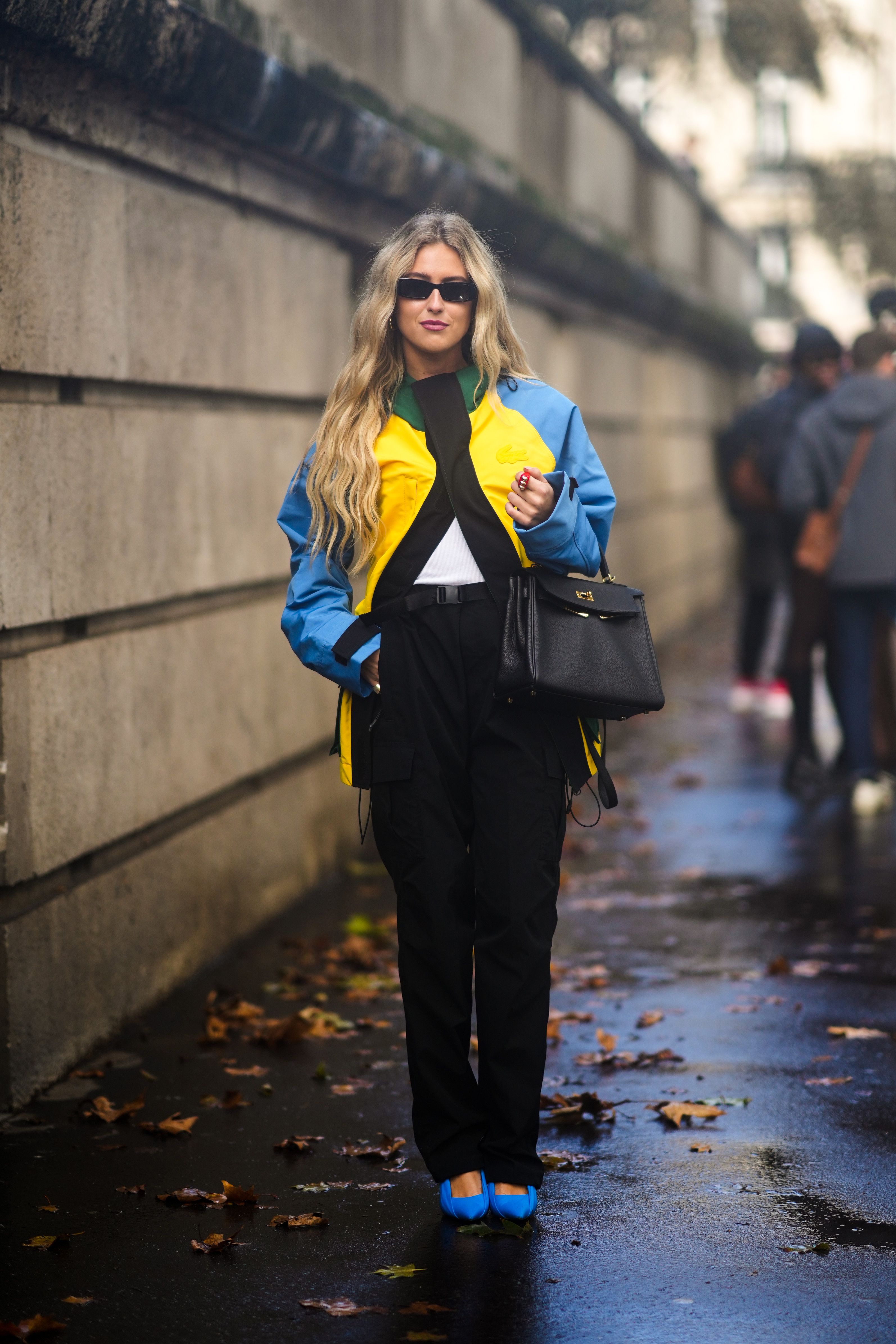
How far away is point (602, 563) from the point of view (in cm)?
395

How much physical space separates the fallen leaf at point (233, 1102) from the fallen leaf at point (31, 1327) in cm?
131

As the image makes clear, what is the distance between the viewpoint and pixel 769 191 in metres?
55.7

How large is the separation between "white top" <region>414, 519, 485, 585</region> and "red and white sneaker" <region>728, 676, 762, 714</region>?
8986mm

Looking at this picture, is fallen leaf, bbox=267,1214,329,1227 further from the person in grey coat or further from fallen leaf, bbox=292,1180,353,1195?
the person in grey coat

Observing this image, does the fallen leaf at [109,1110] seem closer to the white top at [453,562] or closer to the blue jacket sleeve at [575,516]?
the white top at [453,562]

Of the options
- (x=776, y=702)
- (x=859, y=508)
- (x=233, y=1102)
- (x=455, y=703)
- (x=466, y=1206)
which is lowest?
(x=776, y=702)

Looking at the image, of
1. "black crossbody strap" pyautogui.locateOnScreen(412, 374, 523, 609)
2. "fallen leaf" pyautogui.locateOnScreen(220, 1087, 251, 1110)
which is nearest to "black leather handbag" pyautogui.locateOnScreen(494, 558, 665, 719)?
"black crossbody strap" pyautogui.locateOnScreen(412, 374, 523, 609)

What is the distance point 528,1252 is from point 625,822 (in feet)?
16.7

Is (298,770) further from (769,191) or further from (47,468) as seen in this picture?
(769,191)

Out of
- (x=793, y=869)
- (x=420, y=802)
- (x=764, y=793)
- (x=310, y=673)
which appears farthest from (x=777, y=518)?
(x=420, y=802)

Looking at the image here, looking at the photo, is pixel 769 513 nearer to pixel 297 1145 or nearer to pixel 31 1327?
pixel 297 1145

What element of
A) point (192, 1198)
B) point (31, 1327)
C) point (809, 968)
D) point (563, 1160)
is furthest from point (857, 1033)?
point (31, 1327)

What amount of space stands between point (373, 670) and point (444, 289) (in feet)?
2.75

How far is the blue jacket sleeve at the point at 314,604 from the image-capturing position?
3.81 meters
